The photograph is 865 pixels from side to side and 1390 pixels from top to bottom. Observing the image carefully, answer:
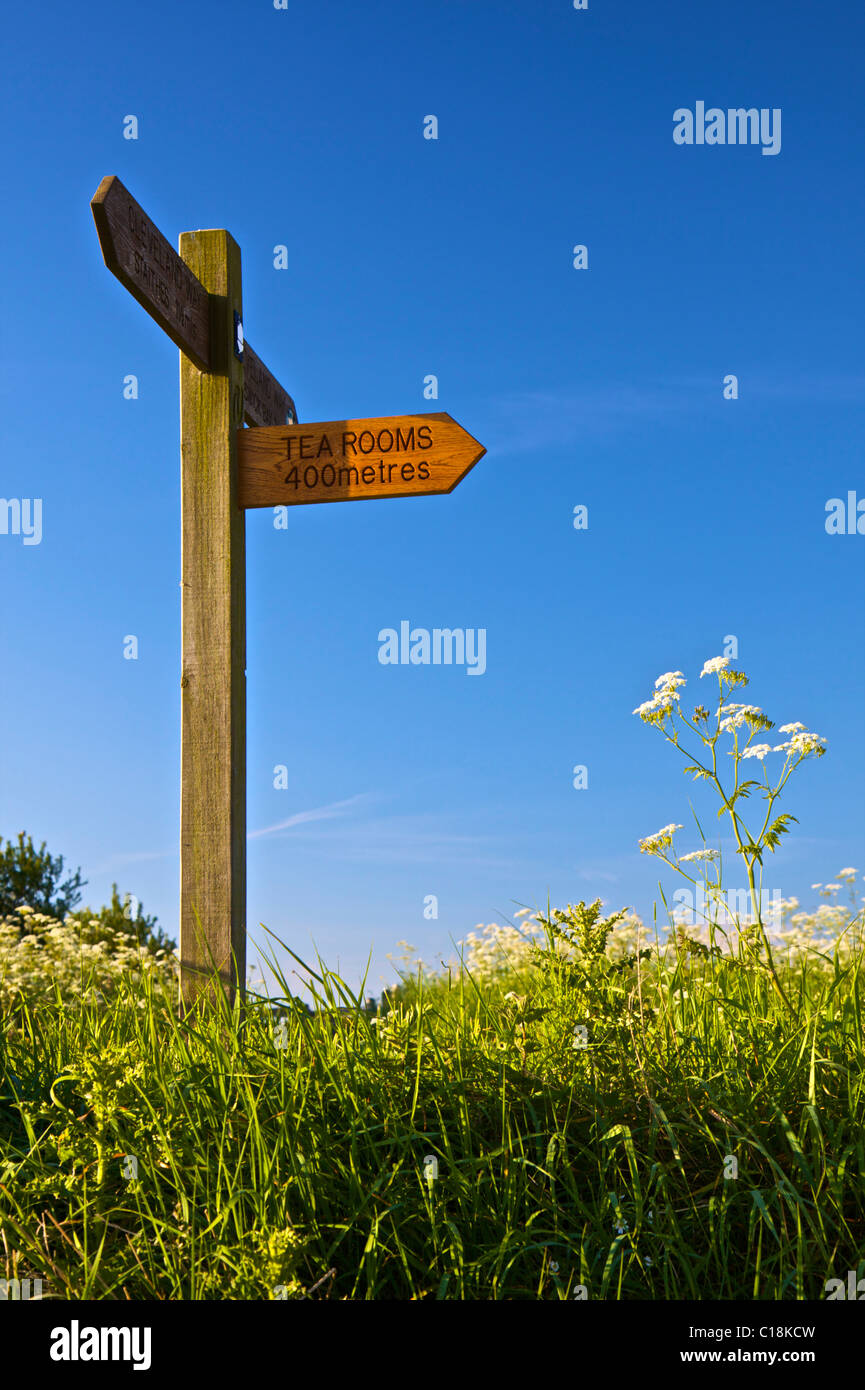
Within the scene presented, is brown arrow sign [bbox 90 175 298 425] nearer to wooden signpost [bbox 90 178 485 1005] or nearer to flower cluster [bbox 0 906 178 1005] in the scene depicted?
wooden signpost [bbox 90 178 485 1005]

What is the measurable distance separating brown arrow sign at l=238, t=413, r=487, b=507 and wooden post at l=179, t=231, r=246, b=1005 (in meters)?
0.15

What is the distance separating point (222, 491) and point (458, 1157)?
3.53 meters

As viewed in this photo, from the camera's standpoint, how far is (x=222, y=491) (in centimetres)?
508

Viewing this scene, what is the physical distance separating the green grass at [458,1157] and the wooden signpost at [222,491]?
126 centimetres

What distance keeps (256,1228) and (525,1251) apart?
748mm

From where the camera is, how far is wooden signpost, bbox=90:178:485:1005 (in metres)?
4.84

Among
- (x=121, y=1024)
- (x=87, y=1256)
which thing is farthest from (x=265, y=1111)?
(x=121, y=1024)

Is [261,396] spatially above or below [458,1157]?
above

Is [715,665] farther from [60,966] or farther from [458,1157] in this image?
[60,966]

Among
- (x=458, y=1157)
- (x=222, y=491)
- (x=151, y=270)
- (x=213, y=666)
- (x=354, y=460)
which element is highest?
(x=151, y=270)

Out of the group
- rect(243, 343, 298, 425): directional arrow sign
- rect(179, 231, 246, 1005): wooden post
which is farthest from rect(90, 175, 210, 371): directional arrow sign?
rect(243, 343, 298, 425): directional arrow sign

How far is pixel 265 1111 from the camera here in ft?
9.88

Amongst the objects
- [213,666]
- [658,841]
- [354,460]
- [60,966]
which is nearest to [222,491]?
[354,460]
